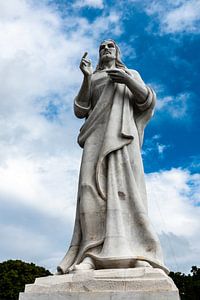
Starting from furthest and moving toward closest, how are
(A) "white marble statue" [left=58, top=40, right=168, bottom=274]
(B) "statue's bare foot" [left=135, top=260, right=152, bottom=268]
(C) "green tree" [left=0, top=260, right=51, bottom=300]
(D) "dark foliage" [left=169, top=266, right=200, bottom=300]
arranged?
(C) "green tree" [left=0, top=260, right=51, bottom=300] < (D) "dark foliage" [left=169, top=266, right=200, bottom=300] < (A) "white marble statue" [left=58, top=40, right=168, bottom=274] < (B) "statue's bare foot" [left=135, top=260, right=152, bottom=268]

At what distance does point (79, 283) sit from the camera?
804cm

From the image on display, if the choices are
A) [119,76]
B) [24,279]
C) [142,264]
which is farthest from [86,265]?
[24,279]

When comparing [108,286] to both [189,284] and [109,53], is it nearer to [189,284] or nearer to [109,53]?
[109,53]

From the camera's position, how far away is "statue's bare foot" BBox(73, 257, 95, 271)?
333 inches

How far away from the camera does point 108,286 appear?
7.86 m

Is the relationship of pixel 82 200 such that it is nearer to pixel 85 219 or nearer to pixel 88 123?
pixel 85 219

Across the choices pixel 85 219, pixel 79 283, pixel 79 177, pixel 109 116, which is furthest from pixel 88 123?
pixel 79 283

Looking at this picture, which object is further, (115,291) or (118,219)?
(118,219)

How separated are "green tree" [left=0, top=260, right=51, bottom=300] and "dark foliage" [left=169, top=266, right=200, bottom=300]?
16071 millimetres

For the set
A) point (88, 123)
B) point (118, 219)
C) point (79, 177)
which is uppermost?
point (88, 123)

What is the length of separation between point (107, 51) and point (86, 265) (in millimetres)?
5502

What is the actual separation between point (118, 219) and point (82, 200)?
38.3 inches

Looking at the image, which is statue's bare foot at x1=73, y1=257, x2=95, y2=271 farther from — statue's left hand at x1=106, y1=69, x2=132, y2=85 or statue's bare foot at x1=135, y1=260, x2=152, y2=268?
statue's left hand at x1=106, y1=69, x2=132, y2=85

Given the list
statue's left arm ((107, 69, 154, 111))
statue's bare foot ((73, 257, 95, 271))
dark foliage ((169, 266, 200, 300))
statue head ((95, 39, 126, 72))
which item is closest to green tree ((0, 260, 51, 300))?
dark foliage ((169, 266, 200, 300))
